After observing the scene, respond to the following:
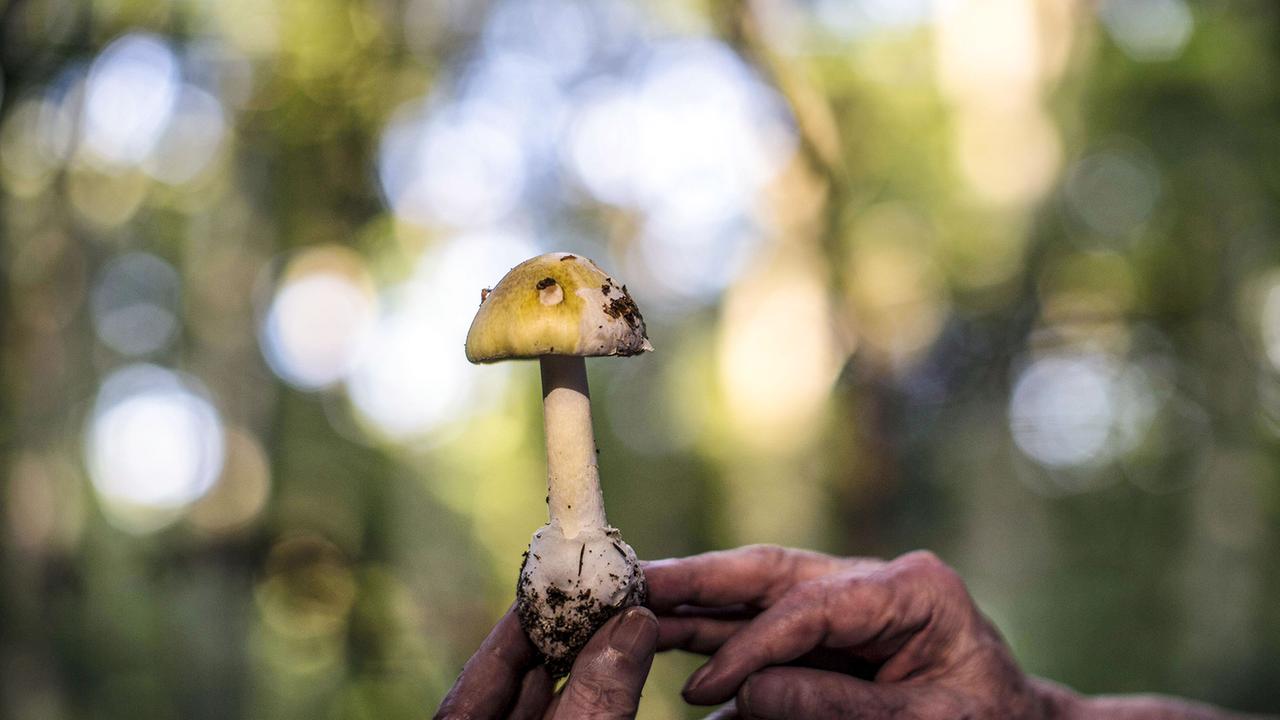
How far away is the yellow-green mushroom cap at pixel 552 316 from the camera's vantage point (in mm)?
1919

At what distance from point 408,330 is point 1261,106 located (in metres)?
14.5

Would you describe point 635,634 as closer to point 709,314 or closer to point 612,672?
point 612,672

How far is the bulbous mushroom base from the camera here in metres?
2.13

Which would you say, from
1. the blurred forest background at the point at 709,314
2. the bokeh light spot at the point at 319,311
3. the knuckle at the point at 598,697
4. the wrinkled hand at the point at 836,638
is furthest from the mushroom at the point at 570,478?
the bokeh light spot at the point at 319,311

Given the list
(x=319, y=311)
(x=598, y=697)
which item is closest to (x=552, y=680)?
(x=598, y=697)

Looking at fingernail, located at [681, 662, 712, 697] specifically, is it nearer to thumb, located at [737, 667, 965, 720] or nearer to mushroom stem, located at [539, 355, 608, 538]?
thumb, located at [737, 667, 965, 720]

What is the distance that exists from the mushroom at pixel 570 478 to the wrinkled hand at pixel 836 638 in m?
0.34

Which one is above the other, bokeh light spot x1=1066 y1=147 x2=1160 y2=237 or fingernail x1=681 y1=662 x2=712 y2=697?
bokeh light spot x1=1066 y1=147 x2=1160 y2=237

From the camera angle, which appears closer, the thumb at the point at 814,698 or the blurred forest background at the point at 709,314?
the thumb at the point at 814,698

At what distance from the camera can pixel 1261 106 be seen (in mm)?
11891

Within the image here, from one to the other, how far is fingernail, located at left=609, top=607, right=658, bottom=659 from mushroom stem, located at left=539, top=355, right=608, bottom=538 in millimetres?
263

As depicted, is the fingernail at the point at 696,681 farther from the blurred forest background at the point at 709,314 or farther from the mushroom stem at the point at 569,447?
the blurred forest background at the point at 709,314

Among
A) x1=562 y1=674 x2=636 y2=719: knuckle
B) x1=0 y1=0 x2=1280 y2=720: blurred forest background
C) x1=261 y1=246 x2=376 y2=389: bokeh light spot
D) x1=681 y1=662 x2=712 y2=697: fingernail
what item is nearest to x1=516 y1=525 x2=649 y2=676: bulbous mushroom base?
x1=562 y1=674 x2=636 y2=719: knuckle

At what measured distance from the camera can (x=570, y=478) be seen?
2.17 meters
